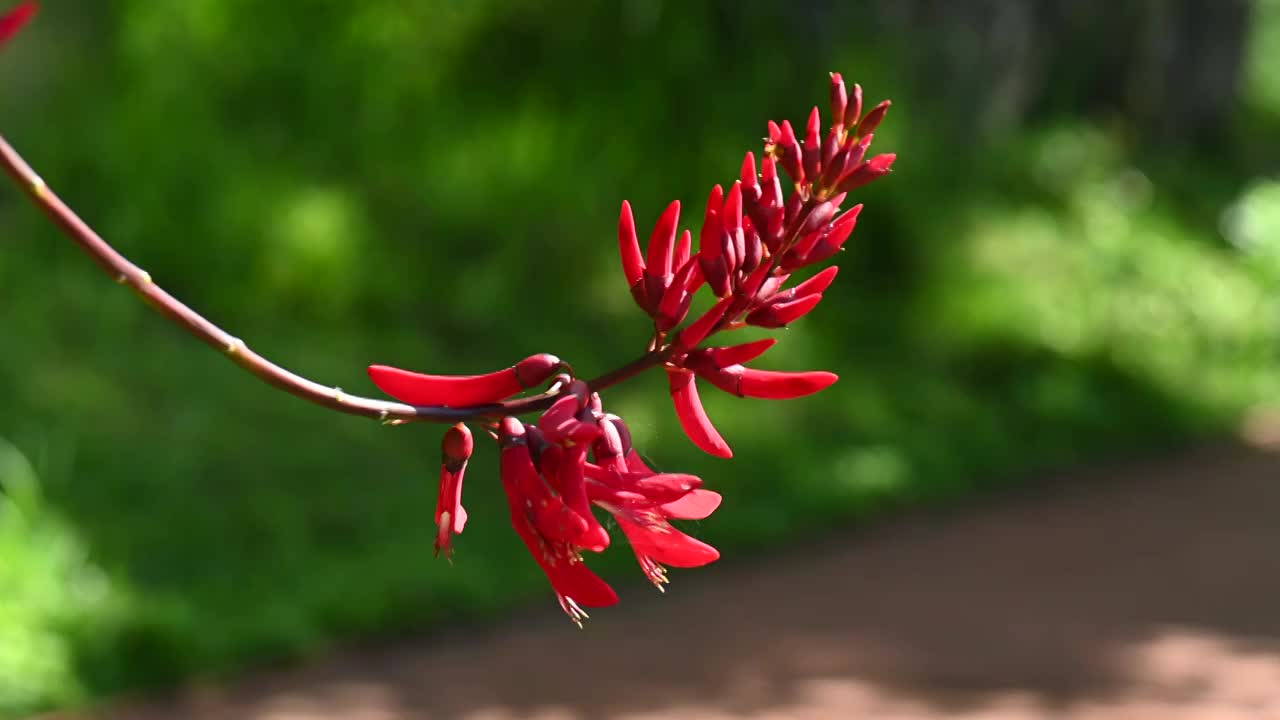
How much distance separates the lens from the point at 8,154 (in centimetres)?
65

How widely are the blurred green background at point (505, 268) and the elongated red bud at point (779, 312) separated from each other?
5.21 meters

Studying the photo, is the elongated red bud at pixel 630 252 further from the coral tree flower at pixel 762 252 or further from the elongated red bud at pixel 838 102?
the elongated red bud at pixel 838 102

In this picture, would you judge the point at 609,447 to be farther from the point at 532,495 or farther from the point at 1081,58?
the point at 1081,58

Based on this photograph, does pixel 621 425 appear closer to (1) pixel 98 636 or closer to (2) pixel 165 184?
(1) pixel 98 636

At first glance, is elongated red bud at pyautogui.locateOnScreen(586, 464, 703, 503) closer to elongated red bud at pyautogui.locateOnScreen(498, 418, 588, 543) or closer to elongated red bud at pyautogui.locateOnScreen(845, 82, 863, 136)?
elongated red bud at pyautogui.locateOnScreen(498, 418, 588, 543)

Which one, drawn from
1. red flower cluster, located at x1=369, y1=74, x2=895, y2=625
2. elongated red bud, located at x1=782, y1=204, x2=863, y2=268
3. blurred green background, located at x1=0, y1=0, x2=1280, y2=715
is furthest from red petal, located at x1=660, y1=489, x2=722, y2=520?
blurred green background, located at x1=0, y1=0, x2=1280, y2=715

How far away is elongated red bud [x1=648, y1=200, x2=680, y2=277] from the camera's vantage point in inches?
30.4

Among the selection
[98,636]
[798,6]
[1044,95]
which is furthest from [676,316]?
[1044,95]

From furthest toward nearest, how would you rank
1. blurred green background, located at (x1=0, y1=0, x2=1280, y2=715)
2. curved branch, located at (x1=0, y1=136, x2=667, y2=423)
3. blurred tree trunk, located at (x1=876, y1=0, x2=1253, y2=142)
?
1. blurred tree trunk, located at (x1=876, y1=0, x2=1253, y2=142)
2. blurred green background, located at (x1=0, y1=0, x2=1280, y2=715)
3. curved branch, located at (x1=0, y1=136, x2=667, y2=423)

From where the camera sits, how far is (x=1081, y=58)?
35.9ft

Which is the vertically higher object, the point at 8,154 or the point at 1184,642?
the point at 1184,642

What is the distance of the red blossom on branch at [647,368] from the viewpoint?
70 centimetres

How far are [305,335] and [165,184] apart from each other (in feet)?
3.53

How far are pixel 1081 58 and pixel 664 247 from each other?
10728 millimetres
